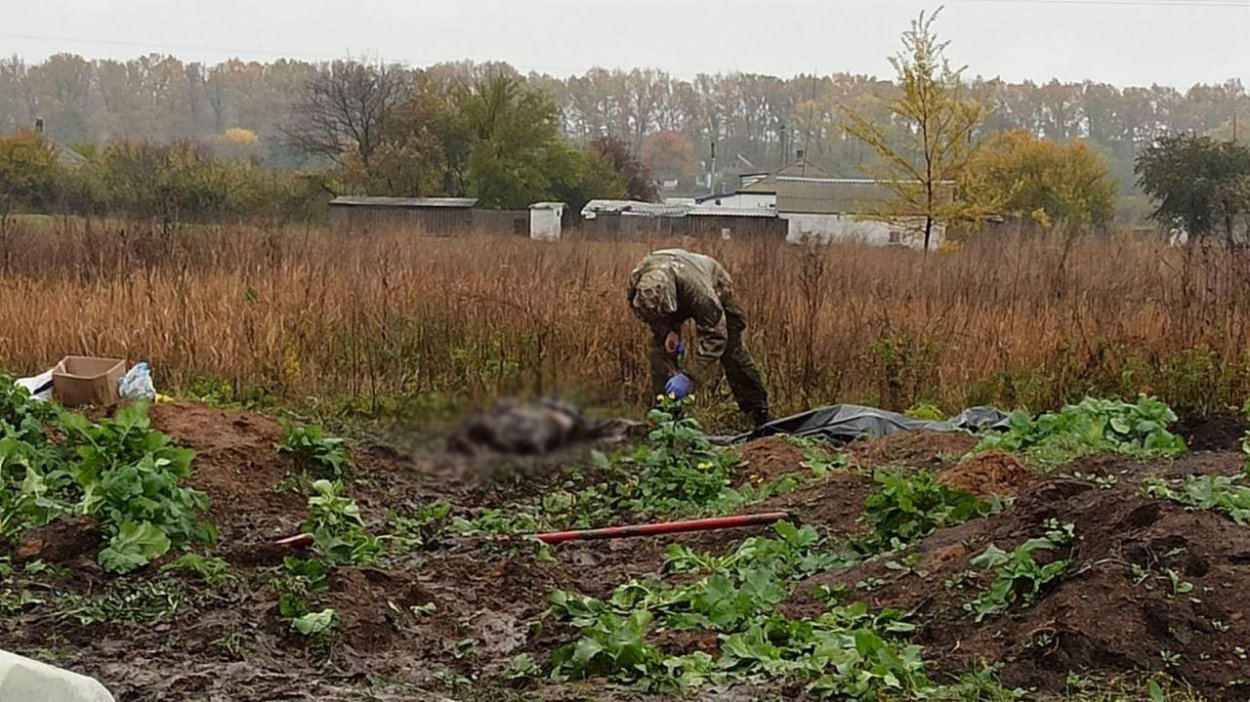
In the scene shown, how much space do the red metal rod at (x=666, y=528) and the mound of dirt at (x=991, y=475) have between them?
2.72 feet

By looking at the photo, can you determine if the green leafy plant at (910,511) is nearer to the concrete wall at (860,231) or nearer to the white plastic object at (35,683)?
the white plastic object at (35,683)

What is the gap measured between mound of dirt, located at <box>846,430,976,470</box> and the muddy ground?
99cm

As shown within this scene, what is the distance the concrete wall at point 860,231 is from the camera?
846 inches

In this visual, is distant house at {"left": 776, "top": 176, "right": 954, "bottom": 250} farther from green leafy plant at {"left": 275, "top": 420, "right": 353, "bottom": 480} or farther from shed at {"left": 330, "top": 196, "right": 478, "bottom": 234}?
green leafy plant at {"left": 275, "top": 420, "right": 353, "bottom": 480}

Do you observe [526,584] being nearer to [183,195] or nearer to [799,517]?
[799,517]

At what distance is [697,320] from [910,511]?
254 cm

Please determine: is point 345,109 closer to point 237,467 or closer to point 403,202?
point 237,467

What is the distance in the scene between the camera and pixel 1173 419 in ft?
Result: 22.7

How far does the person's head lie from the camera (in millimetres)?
6250

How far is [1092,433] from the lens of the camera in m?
6.51

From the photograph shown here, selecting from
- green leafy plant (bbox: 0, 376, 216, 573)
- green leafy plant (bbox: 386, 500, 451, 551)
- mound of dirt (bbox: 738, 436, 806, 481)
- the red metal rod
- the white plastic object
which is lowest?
green leafy plant (bbox: 386, 500, 451, 551)

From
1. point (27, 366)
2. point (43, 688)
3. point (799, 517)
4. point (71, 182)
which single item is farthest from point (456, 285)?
point (71, 182)

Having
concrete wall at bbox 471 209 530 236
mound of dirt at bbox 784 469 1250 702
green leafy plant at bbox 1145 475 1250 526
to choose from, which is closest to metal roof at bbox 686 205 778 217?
concrete wall at bbox 471 209 530 236

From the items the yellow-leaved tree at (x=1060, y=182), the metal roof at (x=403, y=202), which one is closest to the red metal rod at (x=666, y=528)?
the metal roof at (x=403, y=202)
